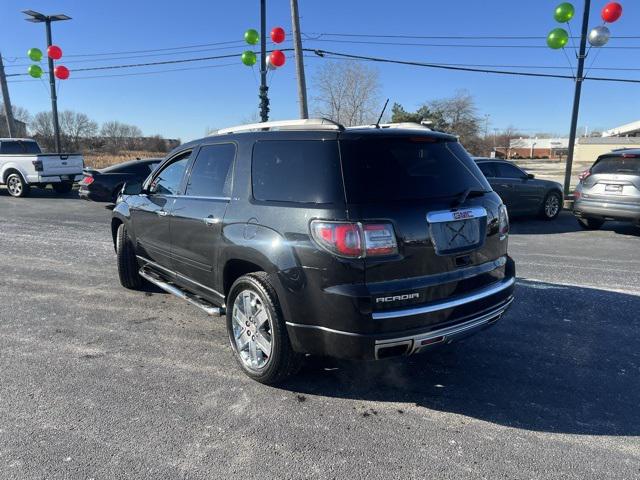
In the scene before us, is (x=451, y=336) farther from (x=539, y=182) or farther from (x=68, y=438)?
(x=539, y=182)

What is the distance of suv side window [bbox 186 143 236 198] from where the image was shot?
3.83m

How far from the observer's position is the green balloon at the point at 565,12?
40.2 feet

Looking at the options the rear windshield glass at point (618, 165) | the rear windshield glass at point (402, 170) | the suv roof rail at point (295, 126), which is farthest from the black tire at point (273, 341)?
the rear windshield glass at point (618, 165)

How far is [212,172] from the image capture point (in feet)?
13.3

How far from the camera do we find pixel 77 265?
702cm

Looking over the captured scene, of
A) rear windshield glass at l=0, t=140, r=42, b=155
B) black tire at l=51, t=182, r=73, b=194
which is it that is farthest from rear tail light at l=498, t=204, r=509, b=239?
rear windshield glass at l=0, t=140, r=42, b=155

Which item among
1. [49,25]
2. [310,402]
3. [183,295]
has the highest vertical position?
[49,25]

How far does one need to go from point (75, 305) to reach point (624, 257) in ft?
26.0

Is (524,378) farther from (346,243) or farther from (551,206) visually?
(551,206)

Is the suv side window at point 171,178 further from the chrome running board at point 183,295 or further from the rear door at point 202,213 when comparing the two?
the chrome running board at point 183,295

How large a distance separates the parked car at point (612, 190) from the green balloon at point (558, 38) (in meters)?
4.53

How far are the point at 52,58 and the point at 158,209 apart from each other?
56.2 ft

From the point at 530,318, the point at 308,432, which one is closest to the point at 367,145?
the point at 308,432

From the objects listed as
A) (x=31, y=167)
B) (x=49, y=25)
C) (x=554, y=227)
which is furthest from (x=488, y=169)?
(x=49, y=25)
